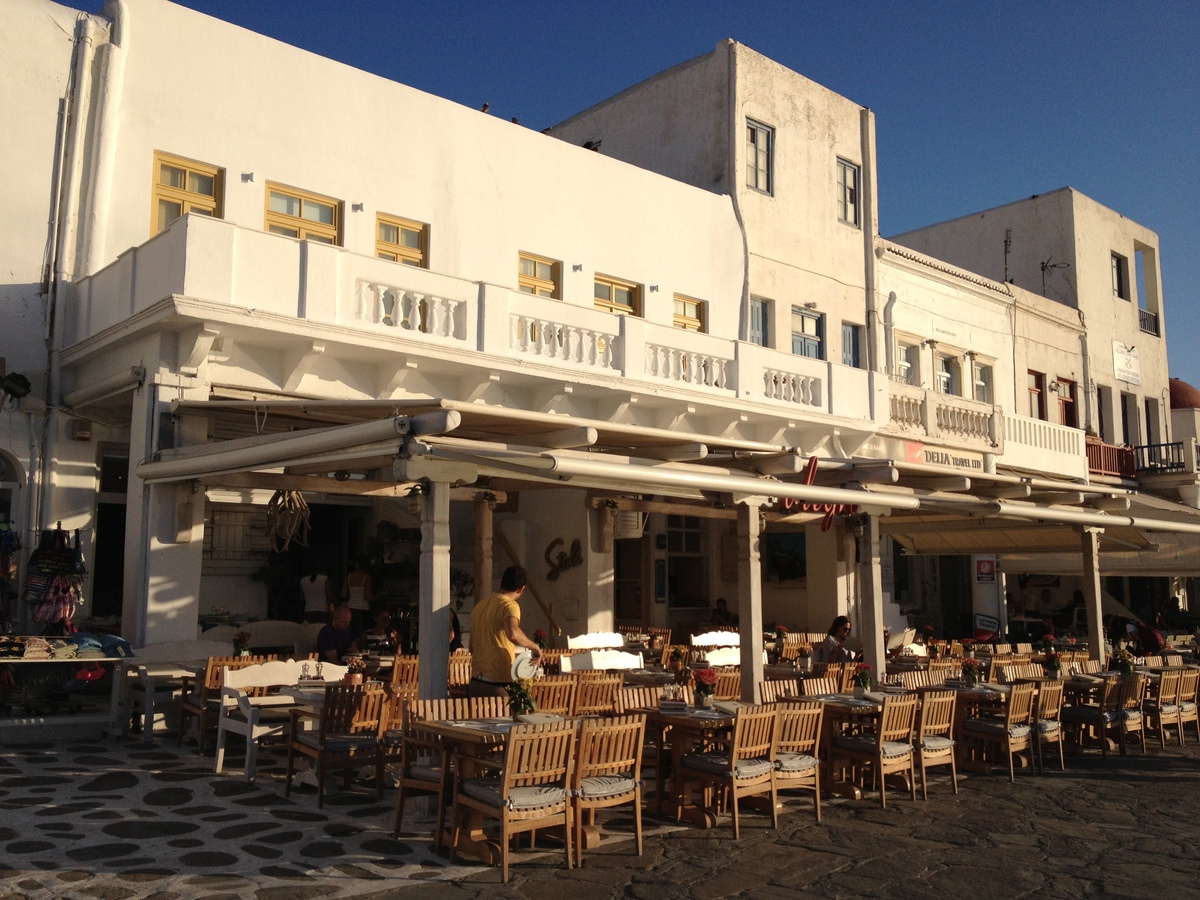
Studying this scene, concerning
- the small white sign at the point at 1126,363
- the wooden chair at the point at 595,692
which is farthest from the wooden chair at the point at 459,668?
the small white sign at the point at 1126,363

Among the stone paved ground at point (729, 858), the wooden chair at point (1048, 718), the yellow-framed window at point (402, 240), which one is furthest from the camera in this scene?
the yellow-framed window at point (402, 240)

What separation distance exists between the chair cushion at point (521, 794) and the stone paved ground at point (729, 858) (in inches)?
16.3

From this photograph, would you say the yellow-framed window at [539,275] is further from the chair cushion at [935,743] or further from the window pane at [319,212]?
the chair cushion at [935,743]

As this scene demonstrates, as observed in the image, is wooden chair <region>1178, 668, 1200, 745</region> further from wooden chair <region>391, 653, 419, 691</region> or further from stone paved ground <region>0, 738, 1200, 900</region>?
wooden chair <region>391, 653, 419, 691</region>

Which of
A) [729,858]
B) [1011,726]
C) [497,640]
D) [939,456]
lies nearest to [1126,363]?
[939,456]

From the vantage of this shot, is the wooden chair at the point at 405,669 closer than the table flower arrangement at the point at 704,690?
No

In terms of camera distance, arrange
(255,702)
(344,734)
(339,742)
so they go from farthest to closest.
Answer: (255,702) < (344,734) < (339,742)

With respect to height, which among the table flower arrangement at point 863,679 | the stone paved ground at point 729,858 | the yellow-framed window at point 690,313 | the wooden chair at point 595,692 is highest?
the yellow-framed window at point 690,313

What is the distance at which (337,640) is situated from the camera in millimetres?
11586

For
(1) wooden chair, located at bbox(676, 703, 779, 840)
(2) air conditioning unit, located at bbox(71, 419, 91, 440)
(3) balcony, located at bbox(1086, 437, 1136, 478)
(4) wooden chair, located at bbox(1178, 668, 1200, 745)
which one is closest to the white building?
(2) air conditioning unit, located at bbox(71, 419, 91, 440)

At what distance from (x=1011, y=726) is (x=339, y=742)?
616 centimetres

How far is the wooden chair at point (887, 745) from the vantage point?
872 cm

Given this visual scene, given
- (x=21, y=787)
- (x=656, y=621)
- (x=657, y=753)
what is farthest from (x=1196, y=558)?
(x=21, y=787)

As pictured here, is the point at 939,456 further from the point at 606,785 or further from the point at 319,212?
the point at 606,785
